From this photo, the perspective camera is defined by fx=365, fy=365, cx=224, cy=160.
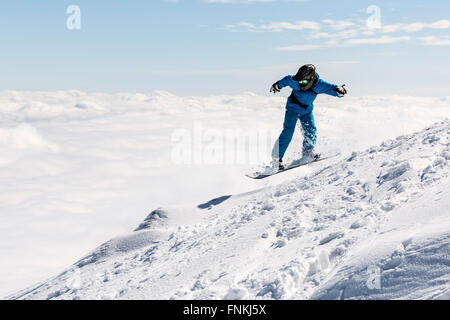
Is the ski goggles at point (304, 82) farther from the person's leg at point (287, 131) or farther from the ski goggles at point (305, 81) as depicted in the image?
the person's leg at point (287, 131)

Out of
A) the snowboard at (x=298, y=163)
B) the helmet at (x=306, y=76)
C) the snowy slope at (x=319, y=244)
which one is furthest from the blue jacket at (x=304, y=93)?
the snowy slope at (x=319, y=244)

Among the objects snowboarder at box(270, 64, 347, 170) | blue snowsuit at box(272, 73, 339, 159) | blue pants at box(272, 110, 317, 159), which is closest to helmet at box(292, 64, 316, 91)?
snowboarder at box(270, 64, 347, 170)

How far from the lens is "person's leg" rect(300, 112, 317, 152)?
9.58 metres

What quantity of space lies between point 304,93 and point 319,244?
474 centimetres

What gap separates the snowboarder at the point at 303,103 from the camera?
8766mm

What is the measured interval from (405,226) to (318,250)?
4.02 ft

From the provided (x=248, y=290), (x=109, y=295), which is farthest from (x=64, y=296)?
(x=248, y=290)

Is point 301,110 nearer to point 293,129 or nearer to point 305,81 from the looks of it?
point 293,129

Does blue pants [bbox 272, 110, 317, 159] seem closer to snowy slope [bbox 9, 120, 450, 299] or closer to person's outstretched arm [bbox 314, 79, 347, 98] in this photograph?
person's outstretched arm [bbox 314, 79, 347, 98]

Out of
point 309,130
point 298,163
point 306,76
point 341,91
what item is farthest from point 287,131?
point 341,91

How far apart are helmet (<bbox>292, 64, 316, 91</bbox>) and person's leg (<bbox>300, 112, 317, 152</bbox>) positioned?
91 centimetres

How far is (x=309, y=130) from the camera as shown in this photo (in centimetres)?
974

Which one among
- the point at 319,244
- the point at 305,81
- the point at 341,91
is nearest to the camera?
the point at 319,244

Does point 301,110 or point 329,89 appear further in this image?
point 301,110
